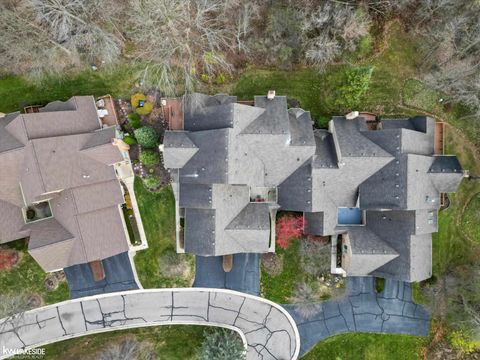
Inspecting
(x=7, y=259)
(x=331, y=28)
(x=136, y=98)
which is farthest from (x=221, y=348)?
(x=331, y=28)

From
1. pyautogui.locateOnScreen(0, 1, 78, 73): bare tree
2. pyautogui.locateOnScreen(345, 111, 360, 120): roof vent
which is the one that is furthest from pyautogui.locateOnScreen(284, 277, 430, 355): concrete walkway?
pyautogui.locateOnScreen(0, 1, 78, 73): bare tree

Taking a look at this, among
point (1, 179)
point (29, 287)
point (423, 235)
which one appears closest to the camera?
point (1, 179)

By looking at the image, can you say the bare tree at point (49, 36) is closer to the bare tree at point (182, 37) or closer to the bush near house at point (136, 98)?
the bare tree at point (182, 37)

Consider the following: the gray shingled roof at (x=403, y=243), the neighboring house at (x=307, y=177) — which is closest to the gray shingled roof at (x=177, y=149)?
the neighboring house at (x=307, y=177)

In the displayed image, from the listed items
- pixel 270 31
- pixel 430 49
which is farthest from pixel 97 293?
pixel 430 49

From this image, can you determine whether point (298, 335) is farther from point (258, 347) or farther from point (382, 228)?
point (382, 228)

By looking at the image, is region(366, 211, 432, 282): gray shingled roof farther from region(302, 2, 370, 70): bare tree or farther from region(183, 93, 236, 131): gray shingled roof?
region(183, 93, 236, 131): gray shingled roof
